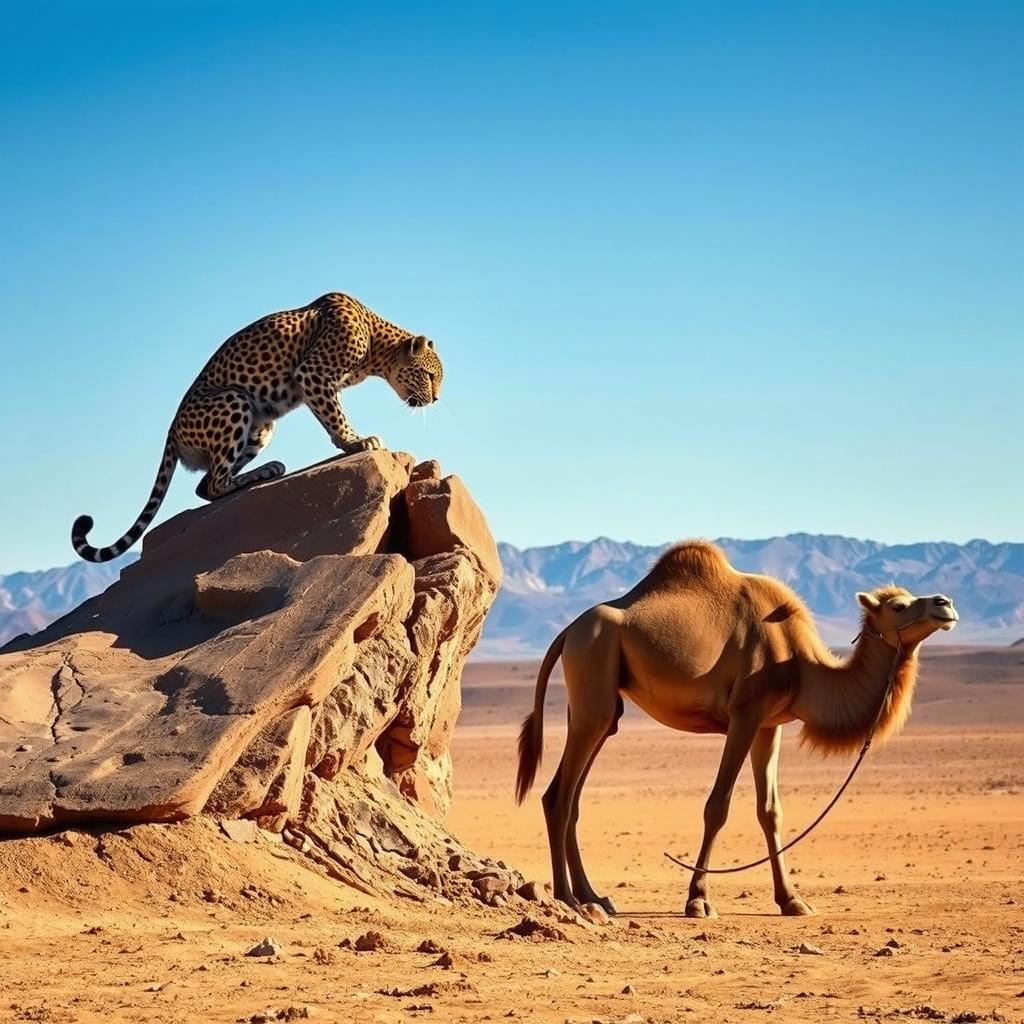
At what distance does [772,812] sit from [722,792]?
78cm

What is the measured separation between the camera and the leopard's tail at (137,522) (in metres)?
14.6

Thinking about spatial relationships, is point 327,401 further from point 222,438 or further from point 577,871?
point 577,871

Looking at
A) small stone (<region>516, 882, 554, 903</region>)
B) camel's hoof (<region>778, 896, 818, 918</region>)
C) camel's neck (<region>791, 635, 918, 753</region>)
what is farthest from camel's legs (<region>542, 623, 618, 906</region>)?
camel's hoof (<region>778, 896, 818, 918</region>)

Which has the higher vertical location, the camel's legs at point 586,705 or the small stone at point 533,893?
the camel's legs at point 586,705

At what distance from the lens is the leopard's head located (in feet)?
50.0

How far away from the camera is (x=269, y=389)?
48.9 ft

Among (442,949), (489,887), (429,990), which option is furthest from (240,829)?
(429,990)

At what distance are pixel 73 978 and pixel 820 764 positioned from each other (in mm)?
37517

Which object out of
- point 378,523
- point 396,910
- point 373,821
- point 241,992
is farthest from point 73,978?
point 378,523

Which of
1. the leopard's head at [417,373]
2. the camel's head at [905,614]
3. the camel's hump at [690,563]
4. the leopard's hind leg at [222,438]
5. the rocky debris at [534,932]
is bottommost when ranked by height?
the rocky debris at [534,932]

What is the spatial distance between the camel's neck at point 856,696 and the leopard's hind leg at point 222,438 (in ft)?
16.1

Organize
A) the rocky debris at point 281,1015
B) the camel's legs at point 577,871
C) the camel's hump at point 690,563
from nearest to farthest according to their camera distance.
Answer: the rocky debris at point 281,1015
the camel's legs at point 577,871
the camel's hump at point 690,563

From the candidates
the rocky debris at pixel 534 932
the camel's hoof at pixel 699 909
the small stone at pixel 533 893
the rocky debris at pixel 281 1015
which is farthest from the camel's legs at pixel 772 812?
the rocky debris at pixel 281 1015

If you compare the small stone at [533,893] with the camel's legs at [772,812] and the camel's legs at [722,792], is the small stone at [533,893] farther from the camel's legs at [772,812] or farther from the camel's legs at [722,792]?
the camel's legs at [772,812]
